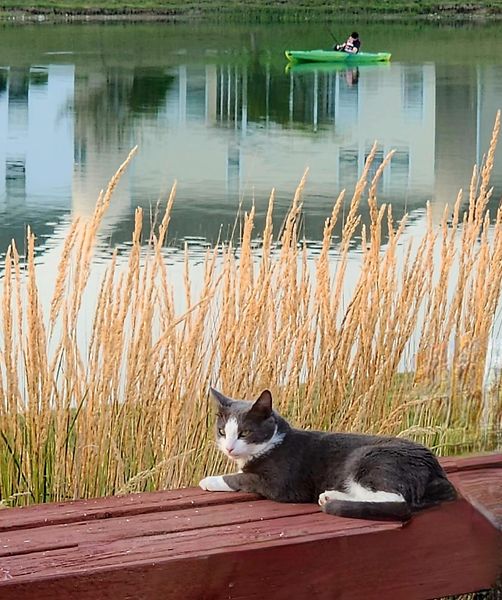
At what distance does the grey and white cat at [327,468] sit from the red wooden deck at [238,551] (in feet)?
0.10

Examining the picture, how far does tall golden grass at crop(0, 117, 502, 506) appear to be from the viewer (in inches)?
102

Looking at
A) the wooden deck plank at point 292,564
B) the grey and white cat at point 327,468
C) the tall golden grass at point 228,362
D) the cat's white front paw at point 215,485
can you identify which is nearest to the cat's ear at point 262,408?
the grey and white cat at point 327,468

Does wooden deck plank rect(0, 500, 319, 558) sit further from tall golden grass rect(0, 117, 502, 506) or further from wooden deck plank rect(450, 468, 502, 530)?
tall golden grass rect(0, 117, 502, 506)

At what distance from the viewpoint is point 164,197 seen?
1170 cm

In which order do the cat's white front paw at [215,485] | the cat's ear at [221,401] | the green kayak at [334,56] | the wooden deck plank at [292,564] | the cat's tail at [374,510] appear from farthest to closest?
the green kayak at [334,56] → the cat's ear at [221,401] → the cat's white front paw at [215,485] → the cat's tail at [374,510] → the wooden deck plank at [292,564]

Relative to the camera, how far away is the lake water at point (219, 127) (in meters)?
10.9

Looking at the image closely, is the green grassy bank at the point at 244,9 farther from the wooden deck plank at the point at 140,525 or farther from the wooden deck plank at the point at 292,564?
the wooden deck plank at the point at 292,564

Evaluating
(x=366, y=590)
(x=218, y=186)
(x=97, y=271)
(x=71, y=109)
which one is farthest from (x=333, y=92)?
(x=366, y=590)

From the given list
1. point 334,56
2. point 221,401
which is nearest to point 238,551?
point 221,401

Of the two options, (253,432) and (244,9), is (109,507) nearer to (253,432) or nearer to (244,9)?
(253,432)

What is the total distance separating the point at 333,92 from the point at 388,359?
19580 millimetres

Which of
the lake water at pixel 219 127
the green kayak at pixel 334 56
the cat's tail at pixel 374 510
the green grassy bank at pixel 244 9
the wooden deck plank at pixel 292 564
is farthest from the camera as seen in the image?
the green grassy bank at pixel 244 9

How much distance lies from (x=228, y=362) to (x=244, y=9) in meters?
39.3

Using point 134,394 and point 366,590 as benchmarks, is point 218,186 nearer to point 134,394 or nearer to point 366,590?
point 134,394
